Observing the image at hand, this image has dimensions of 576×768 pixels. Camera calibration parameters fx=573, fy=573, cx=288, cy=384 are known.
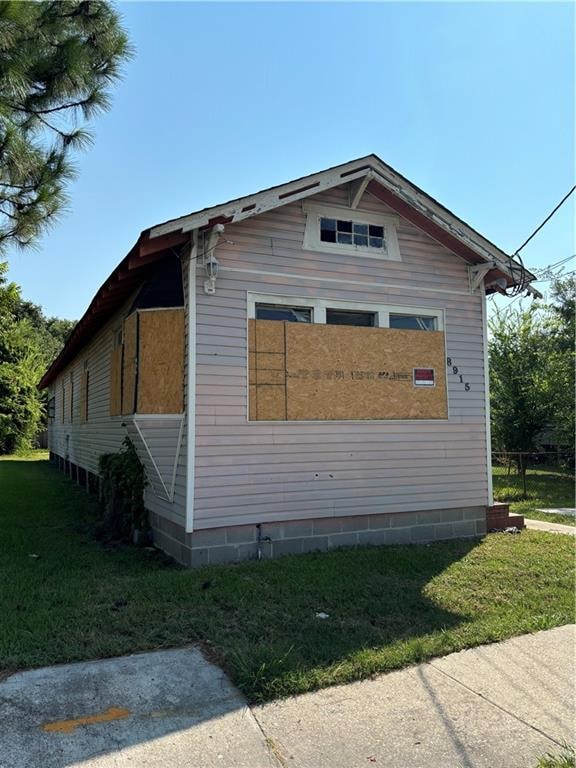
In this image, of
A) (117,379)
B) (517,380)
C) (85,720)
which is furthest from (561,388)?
(85,720)

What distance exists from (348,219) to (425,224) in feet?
3.74

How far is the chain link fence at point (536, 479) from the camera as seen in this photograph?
13.0 m

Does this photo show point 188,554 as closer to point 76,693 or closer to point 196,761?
point 76,693

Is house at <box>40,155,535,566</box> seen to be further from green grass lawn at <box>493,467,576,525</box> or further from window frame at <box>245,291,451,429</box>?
green grass lawn at <box>493,467,576,525</box>

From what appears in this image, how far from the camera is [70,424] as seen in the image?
1684 cm

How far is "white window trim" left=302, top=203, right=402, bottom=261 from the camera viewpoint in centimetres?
733

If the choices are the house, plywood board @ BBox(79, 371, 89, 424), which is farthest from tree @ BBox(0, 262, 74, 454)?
the house

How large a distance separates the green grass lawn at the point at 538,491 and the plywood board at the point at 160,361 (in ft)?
22.7

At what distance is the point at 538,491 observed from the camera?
46.3 feet

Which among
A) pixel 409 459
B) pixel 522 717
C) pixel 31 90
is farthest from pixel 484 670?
pixel 31 90

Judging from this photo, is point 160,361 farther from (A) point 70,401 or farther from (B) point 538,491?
(A) point 70,401

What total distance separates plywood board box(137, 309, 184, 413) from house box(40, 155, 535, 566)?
0.06ft

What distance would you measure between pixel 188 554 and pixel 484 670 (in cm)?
336

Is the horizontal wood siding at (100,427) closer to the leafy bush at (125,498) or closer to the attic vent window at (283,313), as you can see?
the leafy bush at (125,498)
